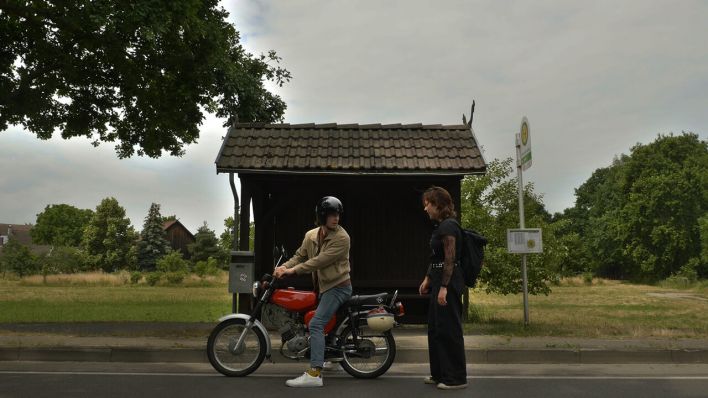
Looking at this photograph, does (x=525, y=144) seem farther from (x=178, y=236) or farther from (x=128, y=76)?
(x=178, y=236)

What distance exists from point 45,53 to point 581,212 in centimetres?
7498

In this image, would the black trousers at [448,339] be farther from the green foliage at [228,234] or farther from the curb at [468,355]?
the green foliage at [228,234]

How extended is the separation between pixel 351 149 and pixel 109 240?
72.8 m

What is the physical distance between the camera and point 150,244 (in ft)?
253

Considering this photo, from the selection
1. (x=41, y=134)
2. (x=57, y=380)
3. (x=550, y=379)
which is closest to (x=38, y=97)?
(x=41, y=134)

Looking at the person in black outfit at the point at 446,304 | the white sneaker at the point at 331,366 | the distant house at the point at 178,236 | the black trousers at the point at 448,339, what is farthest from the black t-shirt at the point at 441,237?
the distant house at the point at 178,236

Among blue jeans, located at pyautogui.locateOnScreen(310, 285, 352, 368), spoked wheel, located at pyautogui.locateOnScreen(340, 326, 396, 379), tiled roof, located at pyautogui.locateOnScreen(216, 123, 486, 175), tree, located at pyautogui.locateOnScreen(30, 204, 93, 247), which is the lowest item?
spoked wheel, located at pyautogui.locateOnScreen(340, 326, 396, 379)

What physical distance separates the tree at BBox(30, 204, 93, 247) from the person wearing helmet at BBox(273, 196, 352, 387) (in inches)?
4712

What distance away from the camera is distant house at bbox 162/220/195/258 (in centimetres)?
10669

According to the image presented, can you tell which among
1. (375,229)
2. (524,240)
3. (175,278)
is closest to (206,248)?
(175,278)

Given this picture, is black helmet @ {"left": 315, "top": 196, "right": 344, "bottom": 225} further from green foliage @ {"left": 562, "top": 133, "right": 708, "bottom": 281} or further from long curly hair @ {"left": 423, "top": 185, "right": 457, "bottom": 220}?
green foliage @ {"left": 562, "top": 133, "right": 708, "bottom": 281}

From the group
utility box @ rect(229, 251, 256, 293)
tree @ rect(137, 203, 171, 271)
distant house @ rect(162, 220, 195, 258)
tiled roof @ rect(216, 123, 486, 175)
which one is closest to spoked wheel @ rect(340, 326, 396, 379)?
utility box @ rect(229, 251, 256, 293)

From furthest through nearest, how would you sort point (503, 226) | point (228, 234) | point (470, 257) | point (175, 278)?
point (228, 234), point (175, 278), point (503, 226), point (470, 257)

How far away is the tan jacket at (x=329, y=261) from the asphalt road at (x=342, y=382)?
107 centimetres
